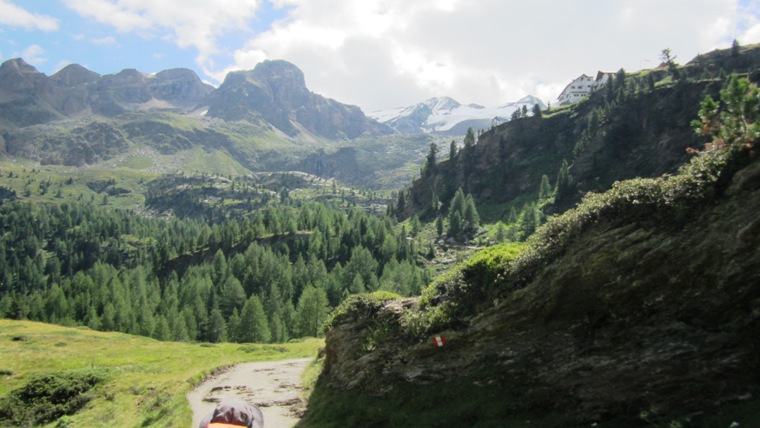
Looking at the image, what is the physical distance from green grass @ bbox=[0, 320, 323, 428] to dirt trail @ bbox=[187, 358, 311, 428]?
3.82 feet

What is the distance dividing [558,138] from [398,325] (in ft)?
615

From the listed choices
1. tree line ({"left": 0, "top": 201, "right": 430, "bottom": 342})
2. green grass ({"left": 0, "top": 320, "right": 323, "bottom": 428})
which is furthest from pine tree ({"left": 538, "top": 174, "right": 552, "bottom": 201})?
green grass ({"left": 0, "top": 320, "right": 323, "bottom": 428})

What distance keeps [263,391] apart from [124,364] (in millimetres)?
30821

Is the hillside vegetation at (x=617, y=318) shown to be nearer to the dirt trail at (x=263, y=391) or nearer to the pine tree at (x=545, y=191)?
the dirt trail at (x=263, y=391)

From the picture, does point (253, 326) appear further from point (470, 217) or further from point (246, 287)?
point (470, 217)

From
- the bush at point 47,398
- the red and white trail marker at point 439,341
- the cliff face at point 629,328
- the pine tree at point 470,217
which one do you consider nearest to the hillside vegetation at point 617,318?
the cliff face at point 629,328

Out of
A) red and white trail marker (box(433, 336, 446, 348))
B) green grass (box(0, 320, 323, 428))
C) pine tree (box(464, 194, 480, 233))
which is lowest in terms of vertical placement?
green grass (box(0, 320, 323, 428))

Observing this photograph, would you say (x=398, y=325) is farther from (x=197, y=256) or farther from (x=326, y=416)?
(x=197, y=256)

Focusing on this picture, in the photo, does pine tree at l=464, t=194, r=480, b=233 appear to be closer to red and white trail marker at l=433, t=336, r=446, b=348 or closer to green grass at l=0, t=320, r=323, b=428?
green grass at l=0, t=320, r=323, b=428

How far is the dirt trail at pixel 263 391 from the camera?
1037 inches

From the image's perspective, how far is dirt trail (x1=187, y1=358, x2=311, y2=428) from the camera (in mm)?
26344

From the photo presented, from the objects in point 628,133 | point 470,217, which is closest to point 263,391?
point 470,217

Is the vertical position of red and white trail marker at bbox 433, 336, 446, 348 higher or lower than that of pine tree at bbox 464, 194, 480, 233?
lower

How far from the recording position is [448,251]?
158500 mm
